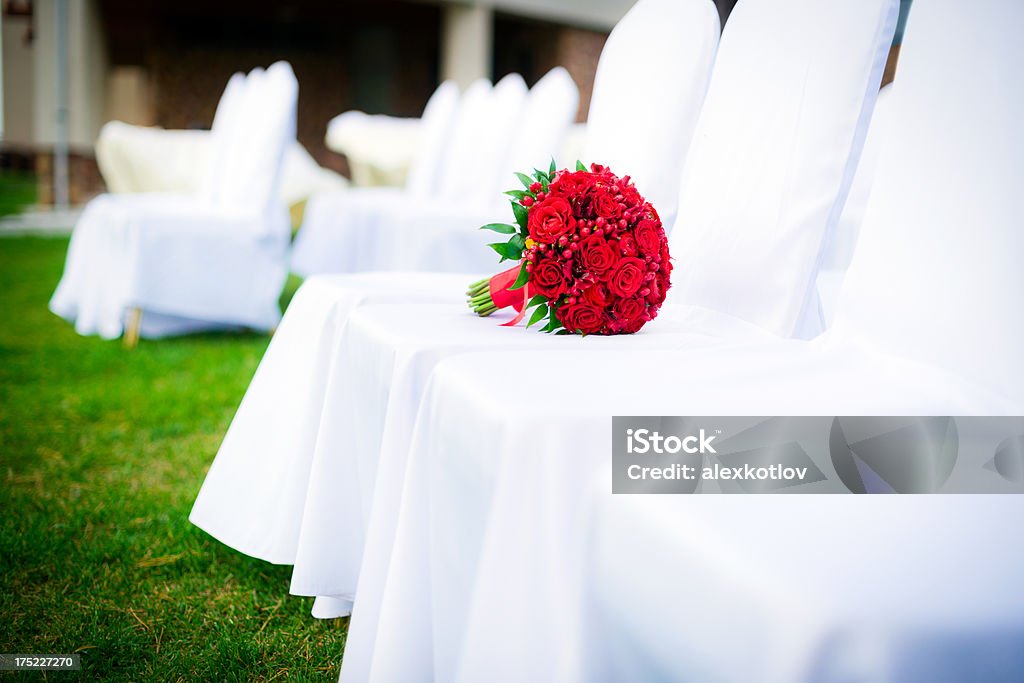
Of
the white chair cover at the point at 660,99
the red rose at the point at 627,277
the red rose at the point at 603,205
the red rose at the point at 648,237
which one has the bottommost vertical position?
the red rose at the point at 627,277

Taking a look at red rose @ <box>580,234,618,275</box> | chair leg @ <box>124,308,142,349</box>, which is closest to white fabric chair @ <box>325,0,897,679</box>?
red rose @ <box>580,234,618,275</box>

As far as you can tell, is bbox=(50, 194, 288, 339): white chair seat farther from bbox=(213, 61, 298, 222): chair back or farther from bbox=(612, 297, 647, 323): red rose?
bbox=(612, 297, 647, 323): red rose

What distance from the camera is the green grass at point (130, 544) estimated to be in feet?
4.95

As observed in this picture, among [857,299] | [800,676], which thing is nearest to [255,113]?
[857,299]

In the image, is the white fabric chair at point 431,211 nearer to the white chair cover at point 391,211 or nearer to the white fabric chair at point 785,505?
the white chair cover at point 391,211

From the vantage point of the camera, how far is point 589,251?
4.01 ft

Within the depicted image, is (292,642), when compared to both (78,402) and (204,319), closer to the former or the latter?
(78,402)

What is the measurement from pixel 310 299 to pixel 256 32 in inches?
566

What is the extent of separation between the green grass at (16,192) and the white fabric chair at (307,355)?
10.7 meters

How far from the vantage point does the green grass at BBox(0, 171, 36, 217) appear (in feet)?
40.1

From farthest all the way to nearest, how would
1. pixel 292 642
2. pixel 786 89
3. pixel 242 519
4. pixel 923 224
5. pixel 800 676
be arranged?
1. pixel 242 519
2. pixel 292 642
3. pixel 786 89
4. pixel 923 224
5. pixel 800 676

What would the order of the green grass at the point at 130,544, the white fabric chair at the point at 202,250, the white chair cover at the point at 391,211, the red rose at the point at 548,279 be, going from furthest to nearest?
the white chair cover at the point at 391,211 → the white fabric chair at the point at 202,250 → the green grass at the point at 130,544 → the red rose at the point at 548,279

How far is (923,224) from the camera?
1087 mm

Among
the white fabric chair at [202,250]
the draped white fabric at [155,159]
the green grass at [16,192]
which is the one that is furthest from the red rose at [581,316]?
the green grass at [16,192]
